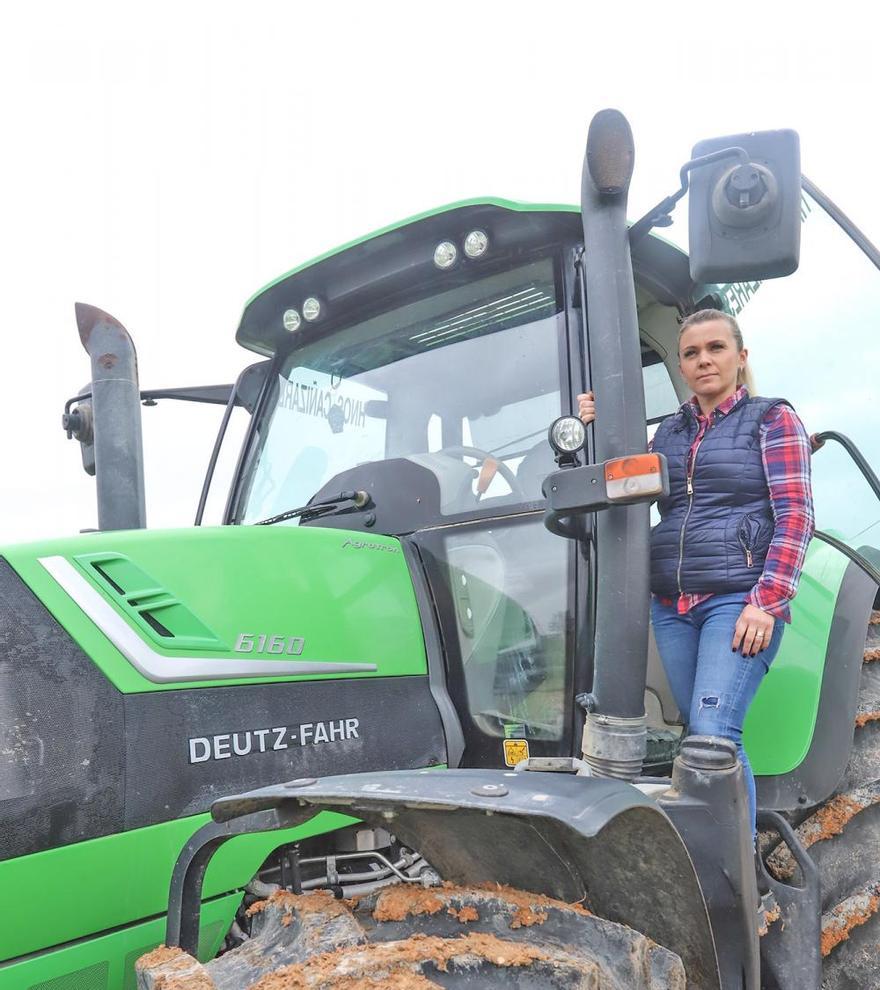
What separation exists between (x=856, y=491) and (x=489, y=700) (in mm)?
1292

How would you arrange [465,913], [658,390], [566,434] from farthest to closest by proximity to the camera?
[658,390], [566,434], [465,913]

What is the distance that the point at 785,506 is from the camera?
1956 millimetres

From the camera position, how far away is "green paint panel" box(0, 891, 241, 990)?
1473mm

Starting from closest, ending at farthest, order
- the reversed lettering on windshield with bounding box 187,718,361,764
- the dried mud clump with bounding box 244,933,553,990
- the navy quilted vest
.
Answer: the dried mud clump with bounding box 244,933,553,990 < the reversed lettering on windshield with bounding box 187,718,361,764 < the navy quilted vest

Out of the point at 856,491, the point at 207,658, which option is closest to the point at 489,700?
the point at 207,658

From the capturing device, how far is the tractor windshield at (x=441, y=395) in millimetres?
2275

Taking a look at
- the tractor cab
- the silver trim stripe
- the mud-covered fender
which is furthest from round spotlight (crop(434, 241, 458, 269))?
the mud-covered fender

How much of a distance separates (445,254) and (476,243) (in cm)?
9

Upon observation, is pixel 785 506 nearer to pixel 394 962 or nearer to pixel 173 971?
pixel 394 962

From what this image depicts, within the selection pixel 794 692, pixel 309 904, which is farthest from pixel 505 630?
pixel 309 904

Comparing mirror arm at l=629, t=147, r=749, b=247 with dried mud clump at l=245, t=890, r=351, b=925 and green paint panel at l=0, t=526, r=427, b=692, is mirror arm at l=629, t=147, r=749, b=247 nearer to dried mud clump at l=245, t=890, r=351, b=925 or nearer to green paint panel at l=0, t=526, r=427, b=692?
green paint panel at l=0, t=526, r=427, b=692

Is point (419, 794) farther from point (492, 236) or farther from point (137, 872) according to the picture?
point (492, 236)

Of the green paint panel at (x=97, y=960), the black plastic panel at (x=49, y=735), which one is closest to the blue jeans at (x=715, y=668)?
the green paint panel at (x=97, y=960)

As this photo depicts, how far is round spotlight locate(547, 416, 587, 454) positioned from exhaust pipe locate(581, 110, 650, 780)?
0.16 metres
